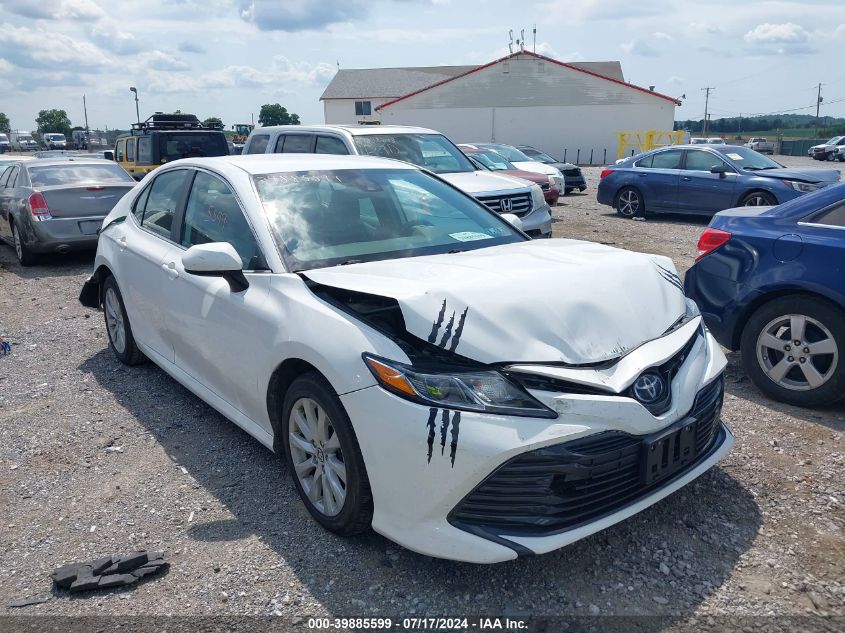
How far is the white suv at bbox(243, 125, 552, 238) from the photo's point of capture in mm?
9031

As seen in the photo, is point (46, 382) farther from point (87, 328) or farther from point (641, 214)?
point (641, 214)

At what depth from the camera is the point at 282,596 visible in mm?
2906

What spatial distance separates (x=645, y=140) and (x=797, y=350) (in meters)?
40.1

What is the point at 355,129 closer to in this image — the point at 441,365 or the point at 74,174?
the point at 74,174

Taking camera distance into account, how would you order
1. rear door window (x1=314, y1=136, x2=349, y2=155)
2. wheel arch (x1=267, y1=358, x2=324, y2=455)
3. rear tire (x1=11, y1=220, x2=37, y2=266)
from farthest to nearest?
rear tire (x1=11, y1=220, x2=37, y2=266), rear door window (x1=314, y1=136, x2=349, y2=155), wheel arch (x1=267, y1=358, x2=324, y2=455)

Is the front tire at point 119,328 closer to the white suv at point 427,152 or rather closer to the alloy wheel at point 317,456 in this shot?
the alloy wheel at point 317,456

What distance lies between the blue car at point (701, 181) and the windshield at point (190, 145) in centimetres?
804

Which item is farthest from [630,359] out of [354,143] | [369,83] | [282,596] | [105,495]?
[369,83]

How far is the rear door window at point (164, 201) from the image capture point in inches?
185

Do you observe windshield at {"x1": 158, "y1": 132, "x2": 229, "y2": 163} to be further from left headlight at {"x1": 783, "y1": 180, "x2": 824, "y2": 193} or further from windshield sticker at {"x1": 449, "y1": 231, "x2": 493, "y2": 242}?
windshield sticker at {"x1": 449, "y1": 231, "x2": 493, "y2": 242}

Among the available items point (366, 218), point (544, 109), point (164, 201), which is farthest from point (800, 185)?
point (544, 109)

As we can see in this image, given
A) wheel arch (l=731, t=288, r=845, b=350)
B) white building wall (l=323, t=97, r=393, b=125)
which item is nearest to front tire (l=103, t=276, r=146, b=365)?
wheel arch (l=731, t=288, r=845, b=350)

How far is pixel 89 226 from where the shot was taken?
1010 centimetres

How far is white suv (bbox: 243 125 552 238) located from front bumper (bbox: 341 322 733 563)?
6246mm
